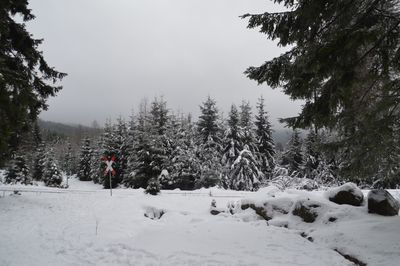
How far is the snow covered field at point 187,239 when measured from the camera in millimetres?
7020

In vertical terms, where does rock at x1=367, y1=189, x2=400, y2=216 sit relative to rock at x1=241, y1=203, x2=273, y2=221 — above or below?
above

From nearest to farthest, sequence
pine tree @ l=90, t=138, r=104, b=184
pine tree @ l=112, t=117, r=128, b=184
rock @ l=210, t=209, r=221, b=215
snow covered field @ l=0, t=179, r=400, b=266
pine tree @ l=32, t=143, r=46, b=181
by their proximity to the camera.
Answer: snow covered field @ l=0, t=179, r=400, b=266, rock @ l=210, t=209, r=221, b=215, pine tree @ l=112, t=117, r=128, b=184, pine tree @ l=90, t=138, r=104, b=184, pine tree @ l=32, t=143, r=46, b=181

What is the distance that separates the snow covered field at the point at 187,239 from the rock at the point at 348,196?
0.71 metres

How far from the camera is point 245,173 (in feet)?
102

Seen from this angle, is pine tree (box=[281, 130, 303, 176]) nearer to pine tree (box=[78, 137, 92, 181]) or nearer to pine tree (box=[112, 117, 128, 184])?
pine tree (box=[112, 117, 128, 184])

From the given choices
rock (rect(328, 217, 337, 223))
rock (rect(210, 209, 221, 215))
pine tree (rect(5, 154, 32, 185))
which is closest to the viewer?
rock (rect(328, 217, 337, 223))

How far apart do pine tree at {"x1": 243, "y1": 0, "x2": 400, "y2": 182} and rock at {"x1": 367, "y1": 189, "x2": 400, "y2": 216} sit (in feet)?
4.50

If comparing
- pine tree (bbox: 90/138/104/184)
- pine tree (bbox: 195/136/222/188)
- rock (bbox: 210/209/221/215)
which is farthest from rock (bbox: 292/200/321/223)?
pine tree (bbox: 90/138/104/184)

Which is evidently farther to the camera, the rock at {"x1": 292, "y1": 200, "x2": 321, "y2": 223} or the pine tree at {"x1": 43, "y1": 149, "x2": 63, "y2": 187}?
the pine tree at {"x1": 43, "y1": 149, "x2": 63, "y2": 187}

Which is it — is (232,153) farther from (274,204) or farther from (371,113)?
(371,113)

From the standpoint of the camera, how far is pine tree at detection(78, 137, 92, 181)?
188 ft

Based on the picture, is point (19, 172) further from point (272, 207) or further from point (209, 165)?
point (272, 207)

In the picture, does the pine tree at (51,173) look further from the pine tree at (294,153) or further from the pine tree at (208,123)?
the pine tree at (294,153)

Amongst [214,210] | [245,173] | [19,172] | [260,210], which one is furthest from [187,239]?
[19,172]
